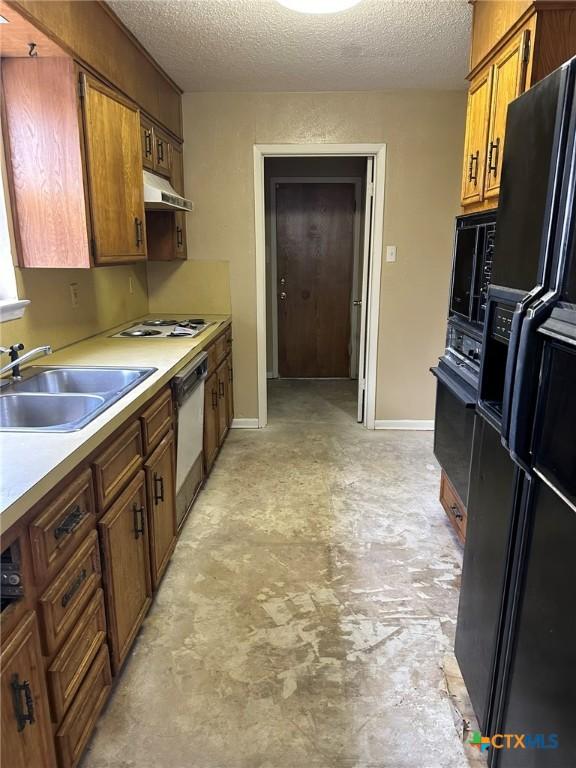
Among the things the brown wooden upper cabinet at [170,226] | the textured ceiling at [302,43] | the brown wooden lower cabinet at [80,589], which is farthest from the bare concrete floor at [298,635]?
the textured ceiling at [302,43]

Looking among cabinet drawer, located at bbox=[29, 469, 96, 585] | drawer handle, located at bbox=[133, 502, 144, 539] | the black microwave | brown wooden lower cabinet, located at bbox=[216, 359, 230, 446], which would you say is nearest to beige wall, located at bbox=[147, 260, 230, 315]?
brown wooden lower cabinet, located at bbox=[216, 359, 230, 446]

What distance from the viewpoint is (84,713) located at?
1370 millimetres

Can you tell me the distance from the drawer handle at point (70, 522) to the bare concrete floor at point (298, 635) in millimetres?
696

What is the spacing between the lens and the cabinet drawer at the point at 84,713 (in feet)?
4.13

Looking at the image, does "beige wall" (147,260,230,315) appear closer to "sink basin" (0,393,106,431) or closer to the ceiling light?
the ceiling light

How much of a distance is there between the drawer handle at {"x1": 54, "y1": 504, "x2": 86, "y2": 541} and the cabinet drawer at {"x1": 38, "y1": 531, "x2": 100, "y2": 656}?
0.08 m

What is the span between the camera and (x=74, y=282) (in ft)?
8.58

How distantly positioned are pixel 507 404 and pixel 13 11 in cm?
183

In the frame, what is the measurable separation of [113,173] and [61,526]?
5.50 feet

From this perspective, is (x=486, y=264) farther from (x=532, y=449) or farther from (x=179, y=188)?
(x=179, y=188)

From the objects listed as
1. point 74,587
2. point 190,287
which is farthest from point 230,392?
point 74,587

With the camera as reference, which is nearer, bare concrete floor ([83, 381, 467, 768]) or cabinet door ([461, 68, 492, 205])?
bare concrete floor ([83, 381, 467, 768])

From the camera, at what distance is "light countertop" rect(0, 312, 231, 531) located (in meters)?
1.08

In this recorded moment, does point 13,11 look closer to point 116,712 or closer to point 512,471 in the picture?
point 512,471
